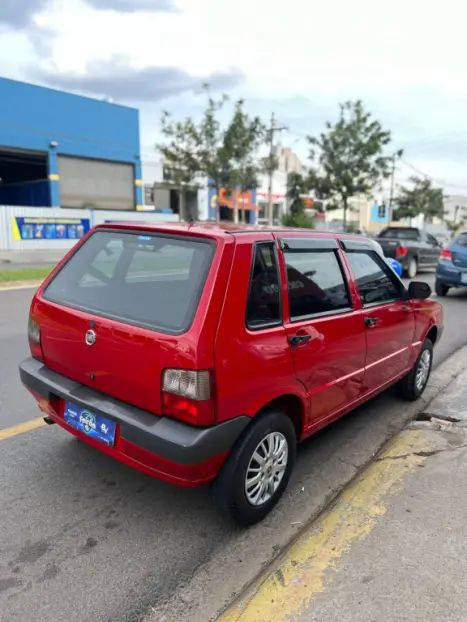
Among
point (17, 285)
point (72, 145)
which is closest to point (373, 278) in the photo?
point (17, 285)

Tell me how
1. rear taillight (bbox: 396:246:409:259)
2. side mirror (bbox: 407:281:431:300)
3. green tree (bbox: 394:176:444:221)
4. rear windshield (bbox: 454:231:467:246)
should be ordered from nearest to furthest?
side mirror (bbox: 407:281:431:300), rear windshield (bbox: 454:231:467:246), rear taillight (bbox: 396:246:409:259), green tree (bbox: 394:176:444:221)

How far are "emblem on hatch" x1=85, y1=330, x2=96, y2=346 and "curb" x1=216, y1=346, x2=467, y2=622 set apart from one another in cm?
144

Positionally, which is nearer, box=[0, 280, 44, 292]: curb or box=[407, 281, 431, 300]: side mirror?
box=[407, 281, 431, 300]: side mirror

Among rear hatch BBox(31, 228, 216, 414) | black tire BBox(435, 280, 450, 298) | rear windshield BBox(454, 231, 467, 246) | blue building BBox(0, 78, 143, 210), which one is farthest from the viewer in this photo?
blue building BBox(0, 78, 143, 210)

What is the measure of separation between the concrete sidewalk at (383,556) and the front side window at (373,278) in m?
1.20

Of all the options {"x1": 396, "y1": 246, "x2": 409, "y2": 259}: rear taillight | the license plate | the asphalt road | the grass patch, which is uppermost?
{"x1": 396, "y1": 246, "x2": 409, "y2": 259}: rear taillight

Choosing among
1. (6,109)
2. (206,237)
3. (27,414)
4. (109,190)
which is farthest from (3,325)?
(109,190)

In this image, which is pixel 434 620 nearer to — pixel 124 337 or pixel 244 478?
pixel 244 478

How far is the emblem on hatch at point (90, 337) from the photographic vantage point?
2.65 metres

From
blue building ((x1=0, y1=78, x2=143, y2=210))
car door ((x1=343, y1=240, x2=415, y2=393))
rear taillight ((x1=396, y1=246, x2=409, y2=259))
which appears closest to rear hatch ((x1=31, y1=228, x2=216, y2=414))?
car door ((x1=343, y1=240, x2=415, y2=393))

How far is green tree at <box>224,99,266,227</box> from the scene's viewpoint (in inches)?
942

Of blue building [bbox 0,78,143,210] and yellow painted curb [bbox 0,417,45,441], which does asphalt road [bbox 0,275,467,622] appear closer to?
yellow painted curb [bbox 0,417,45,441]

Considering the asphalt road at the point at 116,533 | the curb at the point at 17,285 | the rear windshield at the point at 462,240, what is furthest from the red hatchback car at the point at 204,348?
the curb at the point at 17,285

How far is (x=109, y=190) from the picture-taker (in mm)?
25891
